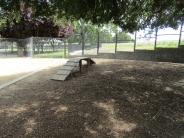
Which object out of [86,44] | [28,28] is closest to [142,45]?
[86,44]

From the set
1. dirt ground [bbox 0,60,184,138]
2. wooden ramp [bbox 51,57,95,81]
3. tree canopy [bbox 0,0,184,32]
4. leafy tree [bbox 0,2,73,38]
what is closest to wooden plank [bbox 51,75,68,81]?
wooden ramp [bbox 51,57,95,81]

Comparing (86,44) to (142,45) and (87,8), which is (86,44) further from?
(87,8)

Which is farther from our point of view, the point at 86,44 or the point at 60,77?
the point at 86,44

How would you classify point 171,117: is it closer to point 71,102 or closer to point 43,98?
point 71,102

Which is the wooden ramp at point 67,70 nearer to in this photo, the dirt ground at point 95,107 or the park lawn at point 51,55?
the dirt ground at point 95,107

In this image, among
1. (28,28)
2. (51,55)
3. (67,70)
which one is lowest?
(51,55)

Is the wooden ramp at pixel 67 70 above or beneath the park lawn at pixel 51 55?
above

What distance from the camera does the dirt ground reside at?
560 centimetres

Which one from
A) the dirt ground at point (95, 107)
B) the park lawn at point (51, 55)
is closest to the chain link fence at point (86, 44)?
the park lawn at point (51, 55)

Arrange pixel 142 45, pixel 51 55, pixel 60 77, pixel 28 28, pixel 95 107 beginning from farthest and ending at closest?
pixel 28 28
pixel 51 55
pixel 142 45
pixel 60 77
pixel 95 107

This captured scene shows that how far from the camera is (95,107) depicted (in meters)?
6.66

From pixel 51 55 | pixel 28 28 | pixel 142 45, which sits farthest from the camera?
pixel 28 28

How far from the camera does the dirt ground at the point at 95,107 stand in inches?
221

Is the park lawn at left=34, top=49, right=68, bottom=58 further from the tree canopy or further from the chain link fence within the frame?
the tree canopy
